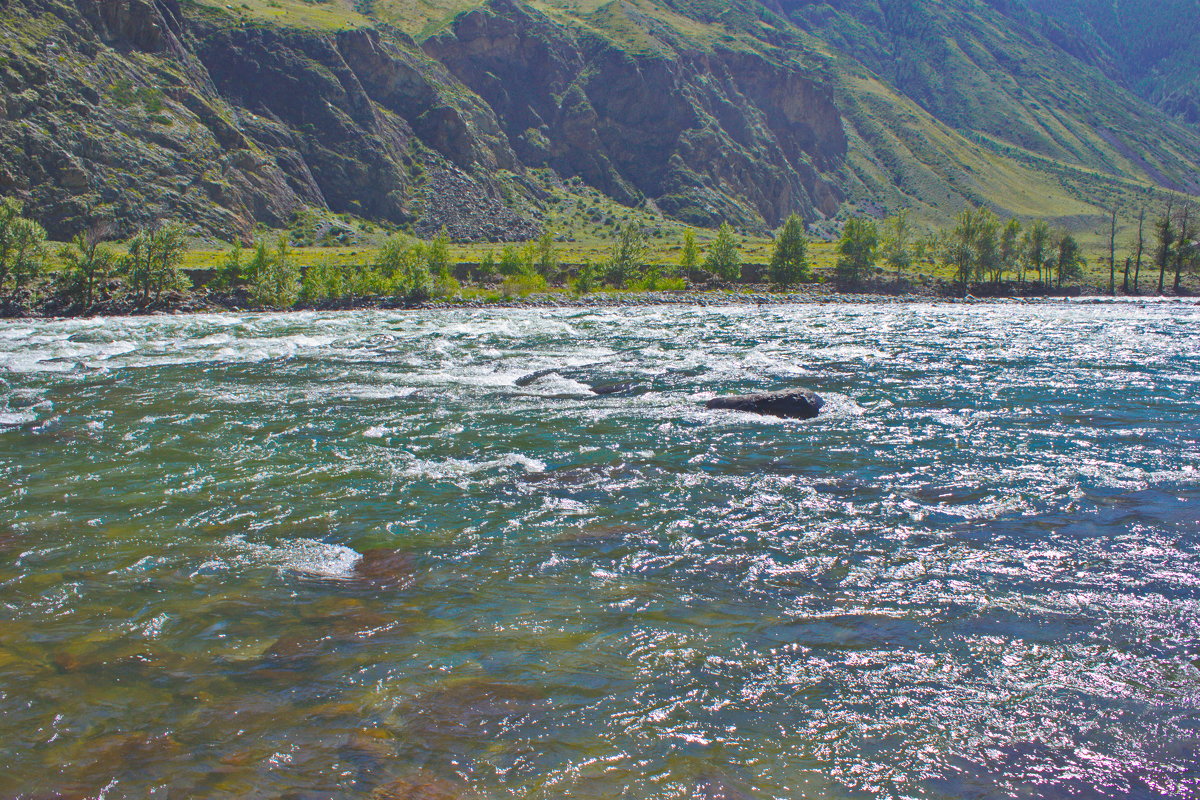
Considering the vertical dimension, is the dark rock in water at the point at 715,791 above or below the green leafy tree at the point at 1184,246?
below

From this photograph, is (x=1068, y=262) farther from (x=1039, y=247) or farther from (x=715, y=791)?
(x=715, y=791)

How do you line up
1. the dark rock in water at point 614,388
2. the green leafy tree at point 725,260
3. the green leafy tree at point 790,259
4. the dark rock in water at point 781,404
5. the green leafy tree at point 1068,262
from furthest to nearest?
the green leafy tree at point 1068,262
the green leafy tree at point 725,260
the green leafy tree at point 790,259
the dark rock in water at point 614,388
the dark rock in water at point 781,404

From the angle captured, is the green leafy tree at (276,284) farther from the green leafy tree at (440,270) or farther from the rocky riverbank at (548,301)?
the green leafy tree at (440,270)

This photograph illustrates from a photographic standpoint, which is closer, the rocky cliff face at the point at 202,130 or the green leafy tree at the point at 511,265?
the green leafy tree at the point at 511,265

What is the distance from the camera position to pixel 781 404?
836 inches

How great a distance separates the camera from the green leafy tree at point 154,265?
67.6 meters

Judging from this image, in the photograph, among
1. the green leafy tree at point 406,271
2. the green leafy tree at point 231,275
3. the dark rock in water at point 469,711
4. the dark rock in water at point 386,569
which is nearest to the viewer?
the dark rock in water at point 469,711

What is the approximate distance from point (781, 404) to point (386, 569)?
14.1 m

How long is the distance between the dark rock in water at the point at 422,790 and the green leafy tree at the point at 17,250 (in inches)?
3069

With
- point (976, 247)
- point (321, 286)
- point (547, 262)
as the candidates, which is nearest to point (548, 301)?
point (321, 286)

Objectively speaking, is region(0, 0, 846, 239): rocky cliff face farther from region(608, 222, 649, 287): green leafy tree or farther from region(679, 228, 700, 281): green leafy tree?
region(679, 228, 700, 281): green leafy tree

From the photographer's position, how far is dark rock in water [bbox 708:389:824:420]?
21000 millimetres

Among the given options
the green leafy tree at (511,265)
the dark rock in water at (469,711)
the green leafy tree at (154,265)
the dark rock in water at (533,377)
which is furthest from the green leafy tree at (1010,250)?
the dark rock in water at (469,711)

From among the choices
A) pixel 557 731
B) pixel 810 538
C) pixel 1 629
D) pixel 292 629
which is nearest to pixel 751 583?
pixel 810 538
